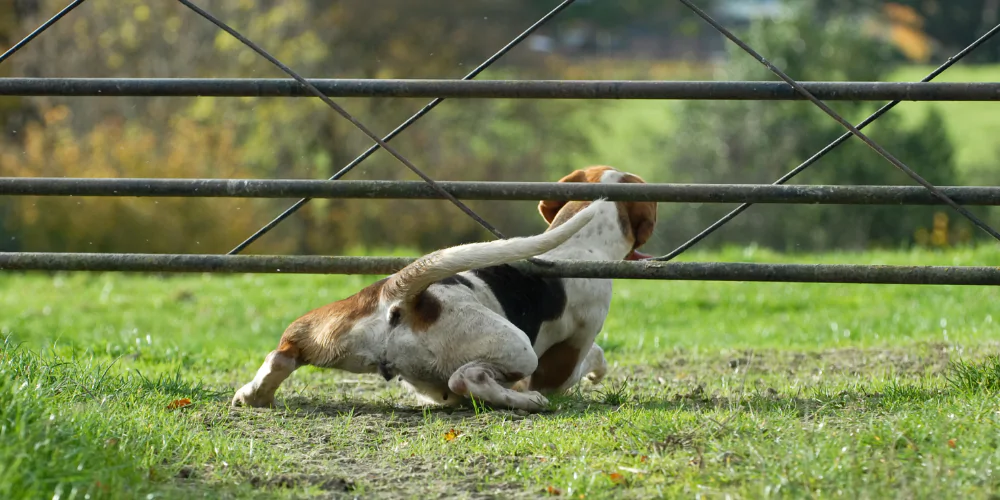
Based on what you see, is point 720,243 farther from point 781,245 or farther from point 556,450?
point 556,450

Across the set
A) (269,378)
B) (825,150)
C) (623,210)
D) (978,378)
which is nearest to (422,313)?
(269,378)

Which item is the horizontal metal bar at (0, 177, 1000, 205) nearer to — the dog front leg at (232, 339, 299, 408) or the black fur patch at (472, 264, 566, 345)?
the black fur patch at (472, 264, 566, 345)

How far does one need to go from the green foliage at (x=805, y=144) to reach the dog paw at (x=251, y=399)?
19.5 meters

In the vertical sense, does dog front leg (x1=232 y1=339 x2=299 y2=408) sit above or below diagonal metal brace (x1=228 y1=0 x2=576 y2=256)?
below

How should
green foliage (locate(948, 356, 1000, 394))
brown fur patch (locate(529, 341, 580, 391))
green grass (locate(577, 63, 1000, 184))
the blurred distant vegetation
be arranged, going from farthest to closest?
green grass (locate(577, 63, 1000, 184)) → the blurred distant vegetation → brown fur patch (locate(529, 341, 580, 391)) → green foliage (locate(948, 356, 1000, 394))

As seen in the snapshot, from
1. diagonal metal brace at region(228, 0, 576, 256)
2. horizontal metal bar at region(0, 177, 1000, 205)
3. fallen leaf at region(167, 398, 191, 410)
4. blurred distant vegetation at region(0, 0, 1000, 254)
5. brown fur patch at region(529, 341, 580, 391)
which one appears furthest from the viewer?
blurred distant vegetation at region(0, 0, 1000, 254)

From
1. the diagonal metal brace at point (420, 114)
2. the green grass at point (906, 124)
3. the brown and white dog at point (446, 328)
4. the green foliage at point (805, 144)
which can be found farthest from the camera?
the green grass at point (906, 124)

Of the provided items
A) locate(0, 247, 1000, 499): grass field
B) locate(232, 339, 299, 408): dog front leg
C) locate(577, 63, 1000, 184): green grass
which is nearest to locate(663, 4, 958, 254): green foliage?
locate(577, 63, 1000, 184): green grass

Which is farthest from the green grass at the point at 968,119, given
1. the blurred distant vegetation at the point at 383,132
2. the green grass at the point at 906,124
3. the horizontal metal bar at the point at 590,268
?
the horizontal metal bar at the point at 590,268

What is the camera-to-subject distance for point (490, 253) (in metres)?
4.26

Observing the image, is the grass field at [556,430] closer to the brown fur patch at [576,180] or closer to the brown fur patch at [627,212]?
the brown fur patch at [627,212]

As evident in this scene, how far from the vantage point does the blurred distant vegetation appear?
18.7 m

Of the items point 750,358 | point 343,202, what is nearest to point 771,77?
point 343,202

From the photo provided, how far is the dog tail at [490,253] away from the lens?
4.20 metres
